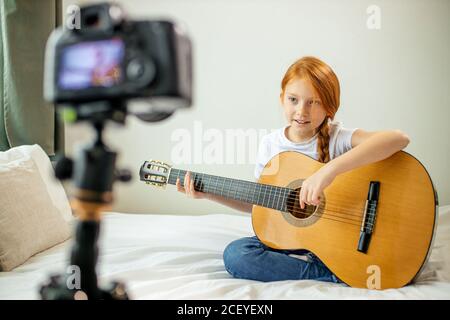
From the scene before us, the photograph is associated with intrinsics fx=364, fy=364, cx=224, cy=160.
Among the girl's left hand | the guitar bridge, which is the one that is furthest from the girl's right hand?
the guitar bridge

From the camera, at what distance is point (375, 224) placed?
2.73 feet

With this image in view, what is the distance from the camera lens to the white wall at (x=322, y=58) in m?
1.02

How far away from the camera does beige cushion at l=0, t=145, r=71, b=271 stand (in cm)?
87

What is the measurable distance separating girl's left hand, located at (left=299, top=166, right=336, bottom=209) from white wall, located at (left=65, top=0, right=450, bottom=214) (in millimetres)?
249

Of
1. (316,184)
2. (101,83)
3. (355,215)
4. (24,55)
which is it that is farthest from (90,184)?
(24,55)

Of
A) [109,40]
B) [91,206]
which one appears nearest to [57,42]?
[109,40]

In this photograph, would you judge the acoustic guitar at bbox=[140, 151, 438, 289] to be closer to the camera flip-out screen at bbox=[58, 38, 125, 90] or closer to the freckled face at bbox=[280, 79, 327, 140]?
the freckled face at bbox=[280, 79, 327, 140]

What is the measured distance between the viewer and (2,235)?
861mm

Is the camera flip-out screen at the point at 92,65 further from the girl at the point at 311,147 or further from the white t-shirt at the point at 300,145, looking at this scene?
the white t-shirt at the point at 300,145

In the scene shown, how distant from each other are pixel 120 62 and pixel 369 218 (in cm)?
69

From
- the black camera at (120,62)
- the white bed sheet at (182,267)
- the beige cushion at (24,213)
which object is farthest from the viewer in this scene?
the beige cushion at (24,213)

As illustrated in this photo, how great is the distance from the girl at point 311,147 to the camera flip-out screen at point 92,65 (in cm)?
57

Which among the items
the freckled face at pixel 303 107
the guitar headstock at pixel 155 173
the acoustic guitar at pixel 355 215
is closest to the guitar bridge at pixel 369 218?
the acoustic guitar at pixel 355 215

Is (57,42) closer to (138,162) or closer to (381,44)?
(138,162)
